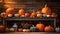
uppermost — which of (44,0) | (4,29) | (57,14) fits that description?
(44,0)

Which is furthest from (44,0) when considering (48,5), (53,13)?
(53,13)

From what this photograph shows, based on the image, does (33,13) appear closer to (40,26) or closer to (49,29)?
(40,26)

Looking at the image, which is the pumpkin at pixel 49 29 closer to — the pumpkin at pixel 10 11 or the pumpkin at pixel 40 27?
the pumpkin at pixel 40 27

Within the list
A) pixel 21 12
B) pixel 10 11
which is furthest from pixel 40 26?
pixel 10 11

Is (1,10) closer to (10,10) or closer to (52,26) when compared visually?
(10,10)

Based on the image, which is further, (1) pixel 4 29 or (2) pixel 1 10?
(2) pixel 1 10

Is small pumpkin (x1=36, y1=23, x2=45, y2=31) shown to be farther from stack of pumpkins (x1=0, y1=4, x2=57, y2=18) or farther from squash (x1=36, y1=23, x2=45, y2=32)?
stack of pumpkins (x1=0, y1=4, x2=57, y2=18)

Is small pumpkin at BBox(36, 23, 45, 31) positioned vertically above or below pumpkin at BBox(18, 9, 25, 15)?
below

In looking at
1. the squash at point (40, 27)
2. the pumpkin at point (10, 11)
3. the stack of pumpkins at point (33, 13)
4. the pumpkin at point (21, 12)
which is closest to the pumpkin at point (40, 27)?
the squash at point (40, 27)

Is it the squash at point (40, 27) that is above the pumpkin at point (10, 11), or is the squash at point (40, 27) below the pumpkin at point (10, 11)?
below

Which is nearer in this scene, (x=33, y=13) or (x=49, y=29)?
(x=49, y=29)

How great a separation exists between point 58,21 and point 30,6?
461 millimetres

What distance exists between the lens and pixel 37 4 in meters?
2.56

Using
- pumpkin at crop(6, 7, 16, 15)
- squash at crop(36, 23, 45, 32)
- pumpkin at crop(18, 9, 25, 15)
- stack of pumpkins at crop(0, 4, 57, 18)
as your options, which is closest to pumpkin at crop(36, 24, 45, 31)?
squash at crop(36, 23, 45, 32)
